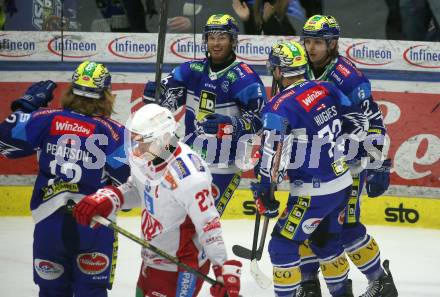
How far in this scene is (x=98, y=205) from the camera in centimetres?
455

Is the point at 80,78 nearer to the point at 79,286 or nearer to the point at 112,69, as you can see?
the point at 79,286

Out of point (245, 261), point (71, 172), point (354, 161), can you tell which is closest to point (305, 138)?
point (354, 161)

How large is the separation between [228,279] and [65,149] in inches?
52.4

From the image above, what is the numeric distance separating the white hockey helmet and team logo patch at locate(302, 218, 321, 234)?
1644 mm

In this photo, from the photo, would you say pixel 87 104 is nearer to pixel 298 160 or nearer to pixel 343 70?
pixel 298 160

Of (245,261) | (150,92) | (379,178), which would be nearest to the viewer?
(379,178)

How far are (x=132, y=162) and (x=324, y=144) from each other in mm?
1565

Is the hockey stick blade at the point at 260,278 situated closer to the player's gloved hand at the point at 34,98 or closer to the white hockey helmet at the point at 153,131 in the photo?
the player's gloved hand at the point at 34,98

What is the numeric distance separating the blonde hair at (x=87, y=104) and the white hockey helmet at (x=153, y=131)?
0.76 metres

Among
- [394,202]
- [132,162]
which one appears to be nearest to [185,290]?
[132,162]

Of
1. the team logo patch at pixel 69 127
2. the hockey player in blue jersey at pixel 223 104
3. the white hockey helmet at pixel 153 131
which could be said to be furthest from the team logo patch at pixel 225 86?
the white hockey helmet at pixel 153 131

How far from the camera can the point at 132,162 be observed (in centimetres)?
460

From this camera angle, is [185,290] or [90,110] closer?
[185,290]

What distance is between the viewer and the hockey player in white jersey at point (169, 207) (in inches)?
168
